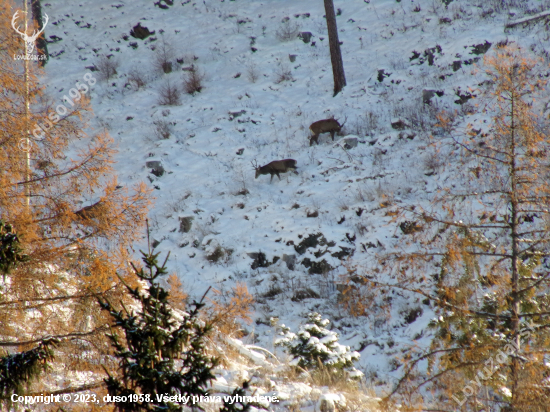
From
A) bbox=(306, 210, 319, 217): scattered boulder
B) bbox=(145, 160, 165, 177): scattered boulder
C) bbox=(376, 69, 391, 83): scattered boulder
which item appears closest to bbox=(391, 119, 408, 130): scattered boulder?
bbox=(376, 69, 391, 83): scattered boulder

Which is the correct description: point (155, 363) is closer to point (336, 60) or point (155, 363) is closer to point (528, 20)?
point (336, 60)

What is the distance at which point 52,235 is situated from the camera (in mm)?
4500

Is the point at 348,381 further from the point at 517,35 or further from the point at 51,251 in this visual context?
the point at 517,35

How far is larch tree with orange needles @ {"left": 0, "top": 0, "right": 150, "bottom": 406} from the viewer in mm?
3959

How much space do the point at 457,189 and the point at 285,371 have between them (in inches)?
239

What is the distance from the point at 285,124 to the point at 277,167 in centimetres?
274

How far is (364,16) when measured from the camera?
62.0ft

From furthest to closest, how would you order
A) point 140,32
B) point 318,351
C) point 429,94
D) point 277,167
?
point 140,32
point 429,94
point 277,167
point 318,351

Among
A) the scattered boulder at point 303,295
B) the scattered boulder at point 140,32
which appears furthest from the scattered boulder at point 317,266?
the scattered boulder at point 140,32

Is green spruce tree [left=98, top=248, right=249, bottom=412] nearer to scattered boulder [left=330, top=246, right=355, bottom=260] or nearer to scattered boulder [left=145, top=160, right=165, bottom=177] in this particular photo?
scattered boulder [left=330, top=246, right=355, bottom=260]

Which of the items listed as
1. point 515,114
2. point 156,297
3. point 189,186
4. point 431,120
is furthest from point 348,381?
point 431,120

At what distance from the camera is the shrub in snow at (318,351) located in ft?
20.1

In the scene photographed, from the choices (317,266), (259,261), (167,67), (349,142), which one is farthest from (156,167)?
(167,67)

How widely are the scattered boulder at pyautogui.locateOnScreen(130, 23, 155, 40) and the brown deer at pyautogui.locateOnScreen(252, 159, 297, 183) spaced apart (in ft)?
39.3
